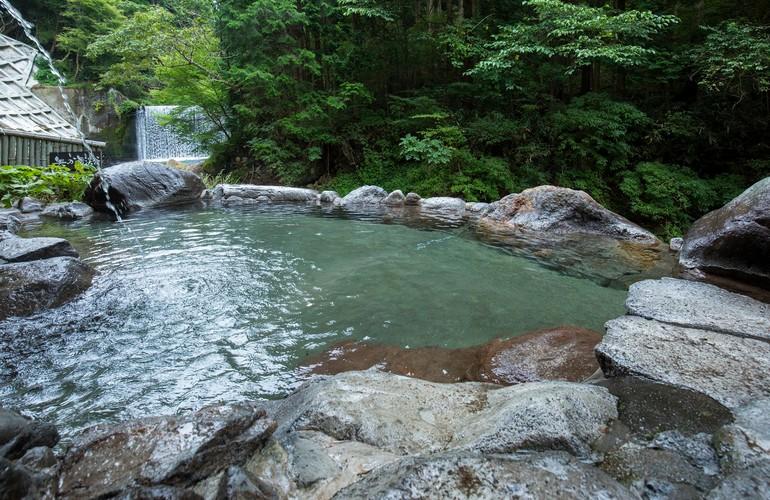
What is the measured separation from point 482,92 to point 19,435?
38.6ft

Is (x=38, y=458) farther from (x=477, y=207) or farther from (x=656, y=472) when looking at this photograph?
(x=477, y=207)

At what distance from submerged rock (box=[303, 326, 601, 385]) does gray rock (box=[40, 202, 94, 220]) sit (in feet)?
25.9

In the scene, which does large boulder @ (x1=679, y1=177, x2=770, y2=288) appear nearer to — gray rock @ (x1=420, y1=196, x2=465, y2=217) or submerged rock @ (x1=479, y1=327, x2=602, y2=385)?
submerged rock @ (x1=479, y1=327, x2=602, y2=385)

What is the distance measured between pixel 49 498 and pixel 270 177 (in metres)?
11.8

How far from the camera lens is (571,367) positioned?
2.78 meters

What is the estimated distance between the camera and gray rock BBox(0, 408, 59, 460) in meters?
1.56

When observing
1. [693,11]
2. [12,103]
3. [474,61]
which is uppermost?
[693,11]

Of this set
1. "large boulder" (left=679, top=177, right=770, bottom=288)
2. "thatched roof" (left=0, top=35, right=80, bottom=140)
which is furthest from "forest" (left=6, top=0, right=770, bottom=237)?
"large boulder" (left=679, top=177, right=770, bottom=288)

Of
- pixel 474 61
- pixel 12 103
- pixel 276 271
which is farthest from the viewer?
pixel 12 103

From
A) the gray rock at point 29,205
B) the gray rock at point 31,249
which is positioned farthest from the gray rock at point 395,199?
the gray rock at point 29,205

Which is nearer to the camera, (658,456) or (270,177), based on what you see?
(658,456)

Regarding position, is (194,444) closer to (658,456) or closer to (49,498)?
(49,498)

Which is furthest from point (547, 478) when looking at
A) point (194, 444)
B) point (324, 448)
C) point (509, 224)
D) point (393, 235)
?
point (509, 224)

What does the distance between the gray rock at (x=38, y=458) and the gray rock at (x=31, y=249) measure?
3.73 metres
